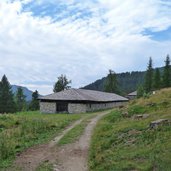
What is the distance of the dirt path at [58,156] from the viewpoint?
49.5ft

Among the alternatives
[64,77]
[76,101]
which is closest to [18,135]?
[76,101]

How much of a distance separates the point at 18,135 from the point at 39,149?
421cm

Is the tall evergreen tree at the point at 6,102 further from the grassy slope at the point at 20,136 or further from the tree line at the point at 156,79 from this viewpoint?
the grassy slope at the point at 20,136

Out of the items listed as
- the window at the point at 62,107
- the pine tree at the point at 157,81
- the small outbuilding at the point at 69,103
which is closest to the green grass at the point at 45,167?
the small outbuilding at the point at 69,103

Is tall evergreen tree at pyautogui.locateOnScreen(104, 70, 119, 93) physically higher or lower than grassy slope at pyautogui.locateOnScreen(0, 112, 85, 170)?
higher

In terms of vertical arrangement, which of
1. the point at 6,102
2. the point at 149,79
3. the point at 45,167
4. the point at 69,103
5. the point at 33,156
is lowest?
the point at 45,167

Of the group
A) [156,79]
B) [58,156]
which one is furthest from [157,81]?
[58,156]

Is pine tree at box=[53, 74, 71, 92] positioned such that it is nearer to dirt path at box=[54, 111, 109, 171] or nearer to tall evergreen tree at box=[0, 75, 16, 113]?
tall evergreen tree at box=[0, 75, 16, 113]

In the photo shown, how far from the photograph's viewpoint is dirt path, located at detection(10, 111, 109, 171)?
15.1 metres

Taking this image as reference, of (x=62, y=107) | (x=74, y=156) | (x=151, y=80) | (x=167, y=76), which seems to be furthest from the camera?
(x=151, y=80)

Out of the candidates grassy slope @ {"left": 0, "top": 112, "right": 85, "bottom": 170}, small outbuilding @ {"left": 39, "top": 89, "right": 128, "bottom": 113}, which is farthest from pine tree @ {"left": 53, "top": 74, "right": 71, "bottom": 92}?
grassy slope @ {"left": 0, "top": 112, "right": 85, "bottom": 170}

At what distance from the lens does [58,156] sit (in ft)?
55.9

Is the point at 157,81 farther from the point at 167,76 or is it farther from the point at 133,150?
the point at 133,150

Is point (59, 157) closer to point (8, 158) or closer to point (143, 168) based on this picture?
point (8, 158)
